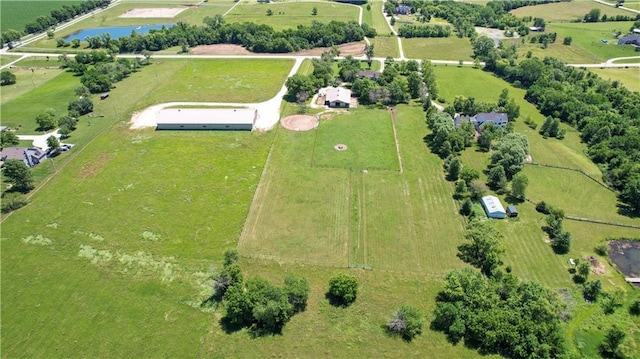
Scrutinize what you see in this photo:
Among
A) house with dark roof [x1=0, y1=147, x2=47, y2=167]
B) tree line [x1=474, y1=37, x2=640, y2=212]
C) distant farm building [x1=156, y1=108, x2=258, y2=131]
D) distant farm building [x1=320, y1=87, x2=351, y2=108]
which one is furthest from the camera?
distant farm building [x1=320, y1=87, x2=351, y2=108]

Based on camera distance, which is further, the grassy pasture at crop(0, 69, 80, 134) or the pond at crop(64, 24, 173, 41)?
the pond at crop(64, 24, 173, 41)

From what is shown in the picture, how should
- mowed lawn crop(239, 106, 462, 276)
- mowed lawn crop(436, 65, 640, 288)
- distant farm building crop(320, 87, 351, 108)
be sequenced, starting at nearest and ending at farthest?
mowed lawn crop(436, 65, 640, 288) → mowed lawn crop(239, 106, 462, 276) → distant farm building crop(320, 87, 351, 108)

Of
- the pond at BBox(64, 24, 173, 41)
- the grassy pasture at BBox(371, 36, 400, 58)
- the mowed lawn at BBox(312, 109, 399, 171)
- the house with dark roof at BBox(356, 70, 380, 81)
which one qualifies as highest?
the pond at BBox(64, 24, 173, 41)

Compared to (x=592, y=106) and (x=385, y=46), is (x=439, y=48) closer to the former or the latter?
(x=385, y=46)

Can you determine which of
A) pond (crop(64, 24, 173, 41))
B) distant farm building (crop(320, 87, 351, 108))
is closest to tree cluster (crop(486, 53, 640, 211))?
distant farm building (crop(320, 87, 351, 108))

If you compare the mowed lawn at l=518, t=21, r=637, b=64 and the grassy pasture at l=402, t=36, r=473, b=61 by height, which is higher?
the grassy pasture at l=402, t=36, r=473, b=61

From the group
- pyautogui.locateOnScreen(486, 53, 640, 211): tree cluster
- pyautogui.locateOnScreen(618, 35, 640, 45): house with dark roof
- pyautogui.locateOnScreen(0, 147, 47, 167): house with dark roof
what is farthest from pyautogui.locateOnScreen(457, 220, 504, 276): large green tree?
pyautogui.locateOnScreen(618, 35, 640, 45): house with dark roof

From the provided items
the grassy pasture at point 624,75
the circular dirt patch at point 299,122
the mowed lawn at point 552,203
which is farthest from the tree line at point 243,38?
the grassy pasture at point 624,75

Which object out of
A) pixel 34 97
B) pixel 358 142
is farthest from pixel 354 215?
pixel 34 97

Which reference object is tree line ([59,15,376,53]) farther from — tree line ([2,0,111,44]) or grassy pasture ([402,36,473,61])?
tree line ([2,0,111,44])
